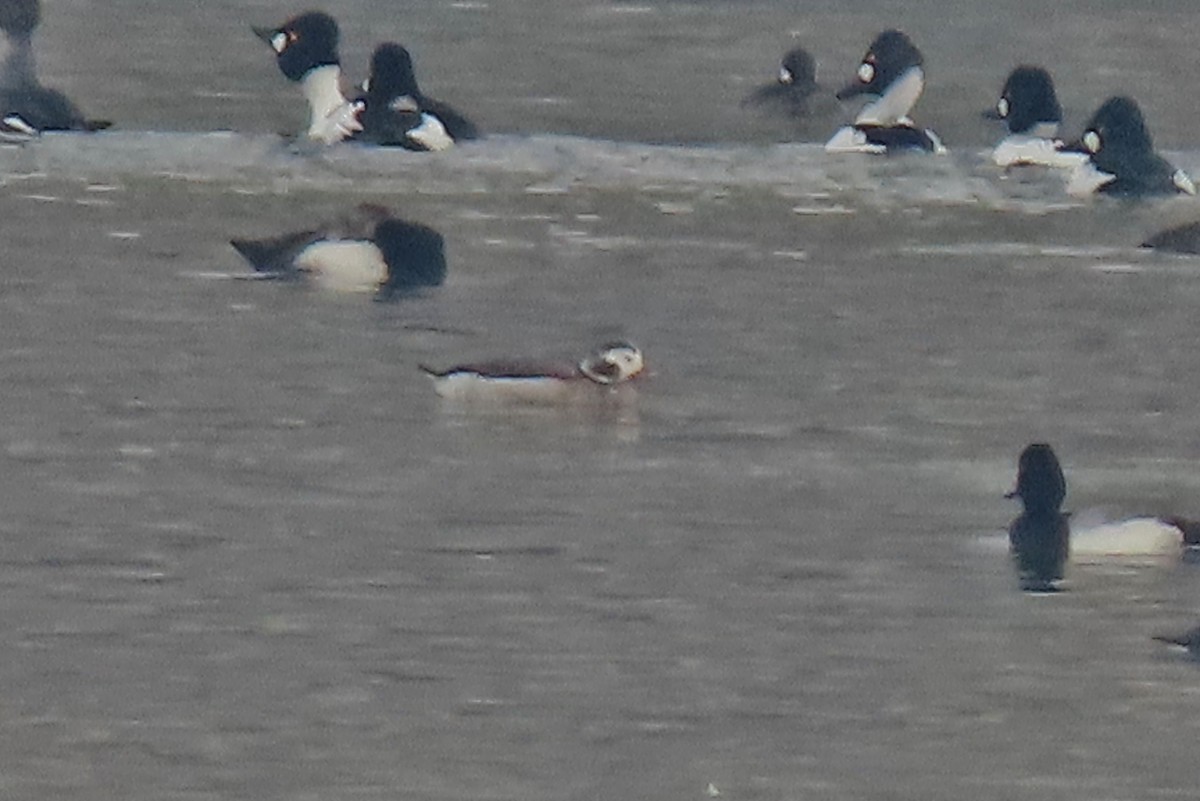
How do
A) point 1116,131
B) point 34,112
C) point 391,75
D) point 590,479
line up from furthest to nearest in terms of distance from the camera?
point 391,75, point 34,112, point 1116,131, point 590,479

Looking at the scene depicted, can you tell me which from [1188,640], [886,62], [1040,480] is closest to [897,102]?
[886,62]

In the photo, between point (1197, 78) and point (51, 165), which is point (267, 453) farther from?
point (1197, 78)

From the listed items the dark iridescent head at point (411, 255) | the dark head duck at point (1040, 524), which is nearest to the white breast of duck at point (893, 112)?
the dark iridescent head at point (411, 255)

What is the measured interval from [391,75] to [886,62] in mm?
3562

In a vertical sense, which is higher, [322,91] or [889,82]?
[889,82]

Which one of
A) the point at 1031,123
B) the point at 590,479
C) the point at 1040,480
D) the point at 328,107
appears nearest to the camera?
the point at 1040,480

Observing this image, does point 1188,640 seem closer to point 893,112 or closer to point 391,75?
point 391,75

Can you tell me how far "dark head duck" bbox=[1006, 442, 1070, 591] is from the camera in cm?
1278

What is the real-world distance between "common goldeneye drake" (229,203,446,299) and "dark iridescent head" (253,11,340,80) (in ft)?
24.9

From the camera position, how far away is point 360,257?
19.3 meters

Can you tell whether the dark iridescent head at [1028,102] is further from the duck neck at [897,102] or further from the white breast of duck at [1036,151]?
the duck neck at [897,102]

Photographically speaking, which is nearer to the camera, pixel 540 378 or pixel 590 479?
pixel 590 479

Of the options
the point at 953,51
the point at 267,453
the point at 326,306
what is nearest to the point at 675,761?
the point at 267,453

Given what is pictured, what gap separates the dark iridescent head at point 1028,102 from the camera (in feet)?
80.4
